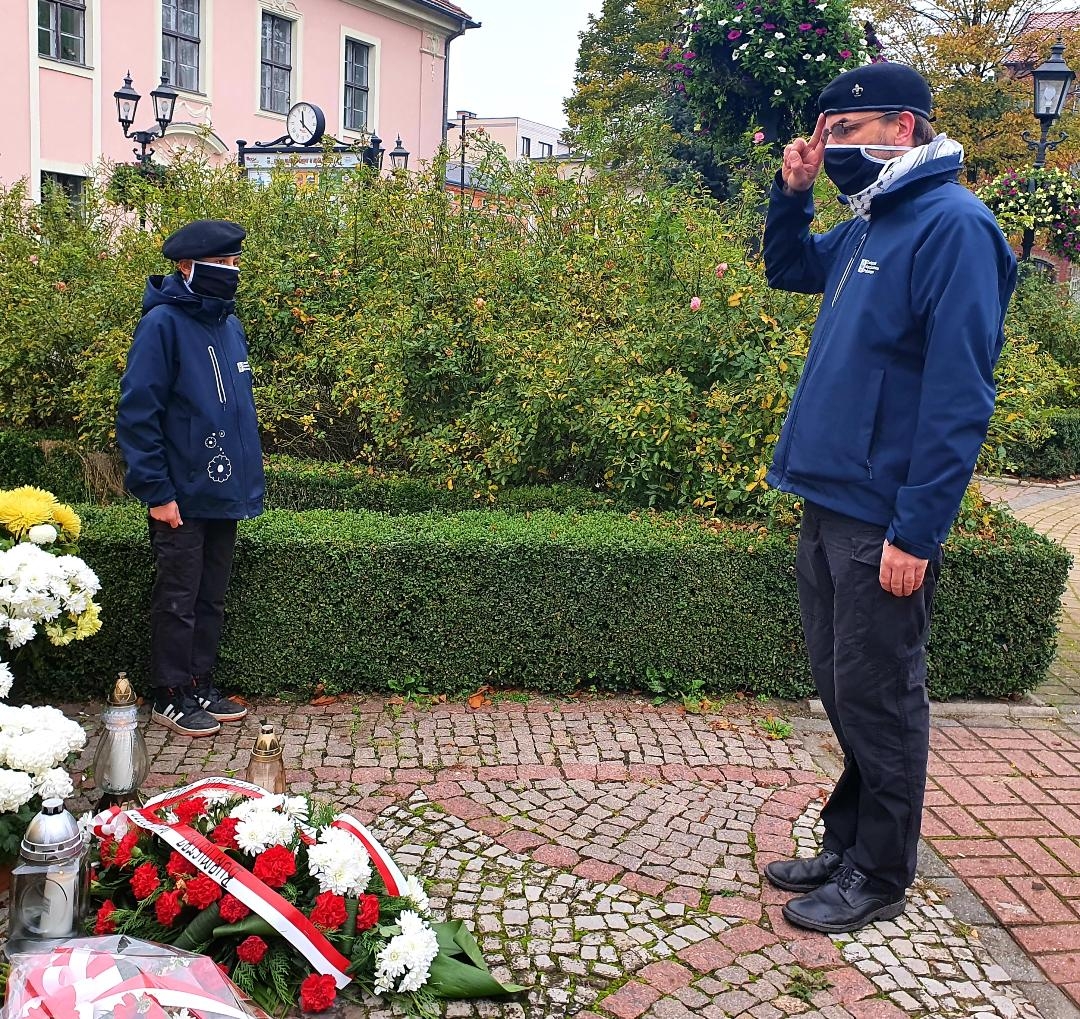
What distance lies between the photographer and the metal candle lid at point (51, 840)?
9.21 feet

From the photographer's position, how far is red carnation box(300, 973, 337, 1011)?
2744 millimetres

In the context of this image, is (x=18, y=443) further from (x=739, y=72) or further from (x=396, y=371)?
(x=739, y=72)

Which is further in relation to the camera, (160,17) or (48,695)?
(160,17)

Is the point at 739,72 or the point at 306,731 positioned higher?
the point at 739,72

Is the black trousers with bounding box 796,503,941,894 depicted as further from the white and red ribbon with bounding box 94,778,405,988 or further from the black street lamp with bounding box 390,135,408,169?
the black street lamp with bounding box 390,135,408,169

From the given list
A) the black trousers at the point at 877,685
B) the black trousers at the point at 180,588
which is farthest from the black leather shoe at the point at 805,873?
the black trousers at the point at 180,588

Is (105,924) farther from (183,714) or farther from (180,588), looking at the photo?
(180,588)

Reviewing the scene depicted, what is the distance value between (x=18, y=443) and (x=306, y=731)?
173 inches

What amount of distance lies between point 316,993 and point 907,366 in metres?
2.25

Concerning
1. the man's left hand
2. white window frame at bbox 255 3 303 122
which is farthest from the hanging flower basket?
white window frame at bbox 255 3 303 122

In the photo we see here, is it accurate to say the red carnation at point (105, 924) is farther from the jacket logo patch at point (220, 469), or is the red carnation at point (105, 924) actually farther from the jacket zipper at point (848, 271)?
the jacket zipper at point (848, 271)

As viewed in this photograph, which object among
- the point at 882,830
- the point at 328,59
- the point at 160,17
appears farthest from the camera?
the point at 328,59

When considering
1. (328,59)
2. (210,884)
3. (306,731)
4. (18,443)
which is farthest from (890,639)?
(328,59)

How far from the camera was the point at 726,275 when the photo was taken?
5801 mm
